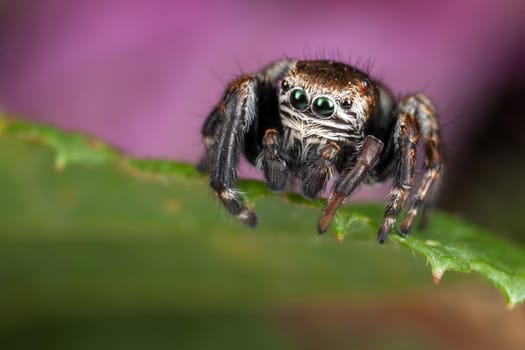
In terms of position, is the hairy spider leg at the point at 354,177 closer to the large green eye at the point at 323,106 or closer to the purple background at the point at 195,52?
the large green eye at the point at 323,106

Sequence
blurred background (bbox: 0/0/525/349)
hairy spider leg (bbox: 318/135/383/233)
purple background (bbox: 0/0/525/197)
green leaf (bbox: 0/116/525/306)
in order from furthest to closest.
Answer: purple background (bbox: 0/0/525/197) < blurred background (bbox: 0/0/525/349) < green leaf (bbox: 0/116/525/306) < hairy spider leg (bbox: 318/135/383/233)

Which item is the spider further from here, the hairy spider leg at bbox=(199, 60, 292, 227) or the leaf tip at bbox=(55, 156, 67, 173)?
the leaf tip at bbox=(55, 156, 67, 173)

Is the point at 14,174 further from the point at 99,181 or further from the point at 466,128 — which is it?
the point at 466,128

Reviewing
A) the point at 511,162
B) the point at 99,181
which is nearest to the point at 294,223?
the point at 99,181

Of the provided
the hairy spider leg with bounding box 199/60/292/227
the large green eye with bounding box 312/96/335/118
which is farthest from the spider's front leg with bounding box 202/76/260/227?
the large green eye with bounding box 312/96/335/118

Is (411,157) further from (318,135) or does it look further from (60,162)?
(60,162)

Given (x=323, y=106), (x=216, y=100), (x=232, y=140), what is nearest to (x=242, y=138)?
(x=232, y=140)
